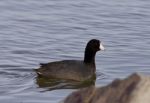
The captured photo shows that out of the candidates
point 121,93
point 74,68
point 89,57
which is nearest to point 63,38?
point 89,57

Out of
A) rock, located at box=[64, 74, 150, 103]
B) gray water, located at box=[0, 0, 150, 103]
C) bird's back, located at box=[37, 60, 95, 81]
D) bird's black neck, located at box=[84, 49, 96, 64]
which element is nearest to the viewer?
rock, located at box=[64, 74, 150, 103]

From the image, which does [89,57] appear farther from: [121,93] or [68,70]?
[121,93]

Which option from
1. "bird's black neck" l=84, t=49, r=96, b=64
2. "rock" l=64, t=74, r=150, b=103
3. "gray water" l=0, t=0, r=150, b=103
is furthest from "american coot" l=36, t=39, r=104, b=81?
"rock" l=64, t=74, r=150, b=103

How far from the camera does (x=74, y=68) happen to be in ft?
38.2

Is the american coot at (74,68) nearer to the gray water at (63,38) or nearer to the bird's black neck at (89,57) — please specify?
the bird's black neck at (89,57)

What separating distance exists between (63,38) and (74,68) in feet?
8.81

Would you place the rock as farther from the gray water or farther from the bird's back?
the bird's back

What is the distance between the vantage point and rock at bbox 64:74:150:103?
4676 millimetres

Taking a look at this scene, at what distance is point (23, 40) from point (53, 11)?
10.8ft

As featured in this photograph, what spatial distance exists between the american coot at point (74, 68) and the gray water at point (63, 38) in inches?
8.9

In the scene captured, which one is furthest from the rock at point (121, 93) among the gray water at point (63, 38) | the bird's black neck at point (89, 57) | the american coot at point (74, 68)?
the bird's black neck at point (89, 57)

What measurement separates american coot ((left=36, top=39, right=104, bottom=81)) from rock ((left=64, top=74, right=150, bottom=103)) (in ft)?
20.6

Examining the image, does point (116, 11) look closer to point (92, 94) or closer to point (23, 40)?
point (23, 40)

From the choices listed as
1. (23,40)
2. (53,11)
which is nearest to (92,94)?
(23,40)
